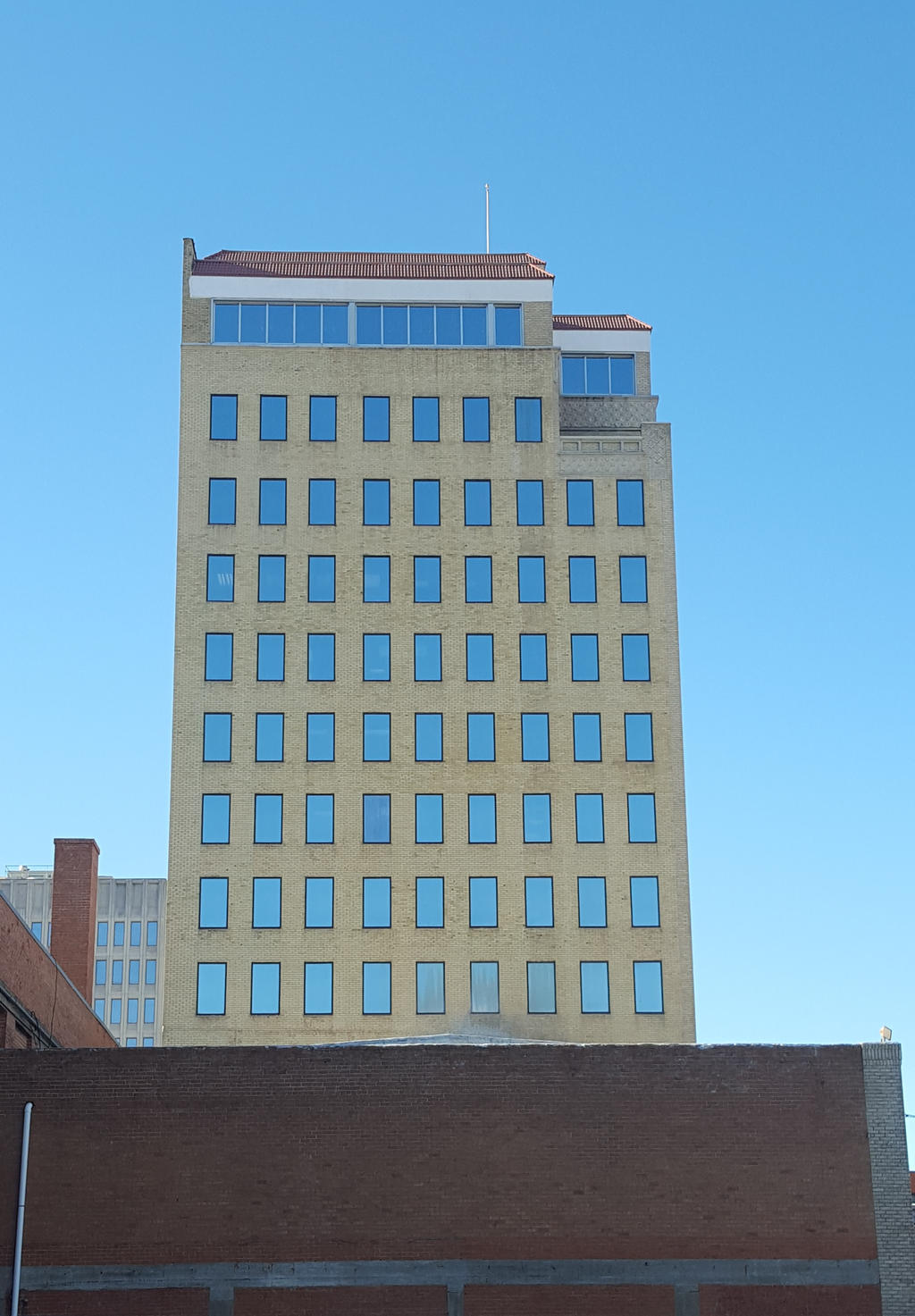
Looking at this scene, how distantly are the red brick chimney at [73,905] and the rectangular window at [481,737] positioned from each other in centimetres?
1213

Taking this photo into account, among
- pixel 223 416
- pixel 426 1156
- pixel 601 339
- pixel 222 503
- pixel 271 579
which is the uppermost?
pixel 601 339

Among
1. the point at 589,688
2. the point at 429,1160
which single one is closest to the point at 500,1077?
the point at 429,1160

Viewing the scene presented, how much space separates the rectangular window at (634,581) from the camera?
59.2m

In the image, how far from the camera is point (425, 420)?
60.2 meters

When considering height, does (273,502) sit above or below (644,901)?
above

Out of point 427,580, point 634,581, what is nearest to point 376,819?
point 427,580

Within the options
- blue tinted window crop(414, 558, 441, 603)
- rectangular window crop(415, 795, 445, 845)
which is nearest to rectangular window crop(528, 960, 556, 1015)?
rectangular window crop(415, 795, 445, 845)

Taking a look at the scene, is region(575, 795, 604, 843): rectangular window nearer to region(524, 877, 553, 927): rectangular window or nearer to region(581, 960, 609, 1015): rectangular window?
region(524, 877, 553, 927): rectangular window

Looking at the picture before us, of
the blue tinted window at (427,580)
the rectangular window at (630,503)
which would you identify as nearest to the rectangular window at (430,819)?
the blue tinted window at (427,580)

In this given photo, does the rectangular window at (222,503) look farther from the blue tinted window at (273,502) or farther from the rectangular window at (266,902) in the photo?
the rectangular window at (266,902)

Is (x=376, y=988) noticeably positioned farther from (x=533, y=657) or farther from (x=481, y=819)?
(x=533, y=657)

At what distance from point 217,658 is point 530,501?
444 inches

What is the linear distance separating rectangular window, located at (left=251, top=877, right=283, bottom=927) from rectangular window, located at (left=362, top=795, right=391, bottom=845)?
119 inches

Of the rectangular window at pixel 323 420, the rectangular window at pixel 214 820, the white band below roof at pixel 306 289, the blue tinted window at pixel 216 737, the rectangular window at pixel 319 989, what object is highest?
the white band below roof at pixel 306 289
